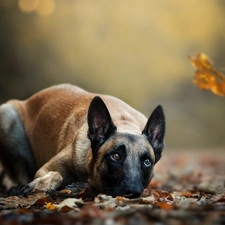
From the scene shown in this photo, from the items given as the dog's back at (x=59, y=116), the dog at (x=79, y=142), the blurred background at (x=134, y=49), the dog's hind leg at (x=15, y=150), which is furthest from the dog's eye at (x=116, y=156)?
the blurred background at (x=134, y=49)

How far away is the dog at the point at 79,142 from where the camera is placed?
488 cm

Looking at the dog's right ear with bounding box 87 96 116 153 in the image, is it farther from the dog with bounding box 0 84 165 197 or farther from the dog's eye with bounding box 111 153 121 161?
the dog's eye with bounding box 111 153 121 161

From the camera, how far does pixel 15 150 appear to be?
269 inches

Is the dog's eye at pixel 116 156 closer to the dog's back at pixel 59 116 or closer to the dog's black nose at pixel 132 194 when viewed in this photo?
the dog's black nose at pixel 132 194

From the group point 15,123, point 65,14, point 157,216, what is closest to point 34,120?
point 15,123

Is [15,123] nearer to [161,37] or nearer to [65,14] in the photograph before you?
[65,14]

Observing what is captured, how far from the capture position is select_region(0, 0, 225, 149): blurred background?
17703 millimetres

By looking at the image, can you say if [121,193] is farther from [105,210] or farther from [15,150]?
[15,150]

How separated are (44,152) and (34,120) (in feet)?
1.78

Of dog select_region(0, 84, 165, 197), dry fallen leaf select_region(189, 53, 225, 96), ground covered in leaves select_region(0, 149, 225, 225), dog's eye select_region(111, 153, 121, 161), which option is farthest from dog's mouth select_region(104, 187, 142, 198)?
dry fallen leaf select_region(189, 53, 225, 96)

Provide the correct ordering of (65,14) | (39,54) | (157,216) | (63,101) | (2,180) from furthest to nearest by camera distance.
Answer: (65,14) < (39,54) < (2,180) < (63,101) < (157,216)

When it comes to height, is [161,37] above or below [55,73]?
above

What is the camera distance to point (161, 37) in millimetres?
23969

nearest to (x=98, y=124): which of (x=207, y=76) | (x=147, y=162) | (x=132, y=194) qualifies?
(x=147, y=162)
